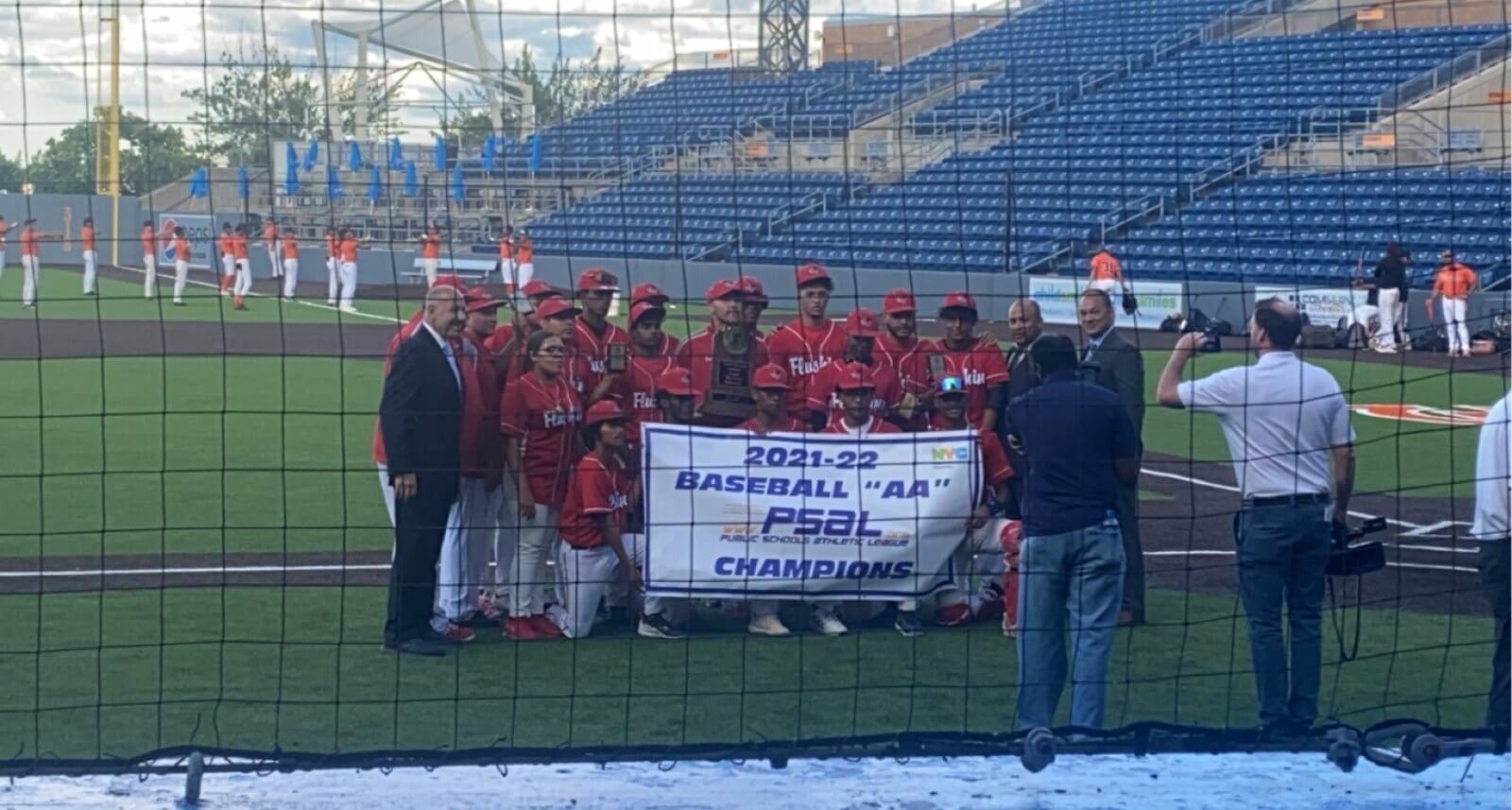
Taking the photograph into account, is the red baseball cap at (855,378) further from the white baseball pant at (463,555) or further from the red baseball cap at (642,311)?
the white baseball pant at (463,555)

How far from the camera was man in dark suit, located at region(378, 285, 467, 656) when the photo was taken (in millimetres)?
7574

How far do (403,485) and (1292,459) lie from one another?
372 centimetres

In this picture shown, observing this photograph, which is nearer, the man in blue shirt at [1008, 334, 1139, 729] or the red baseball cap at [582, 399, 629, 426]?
the man in blue shirt at [1008, 334, 1139, 729]

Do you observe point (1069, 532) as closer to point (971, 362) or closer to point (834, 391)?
point (834, 391)

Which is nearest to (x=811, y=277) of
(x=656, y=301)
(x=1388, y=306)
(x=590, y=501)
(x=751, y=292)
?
(x=751, y=292)

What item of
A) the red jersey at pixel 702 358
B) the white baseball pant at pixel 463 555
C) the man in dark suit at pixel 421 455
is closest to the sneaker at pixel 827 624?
the red jersey at pixel 702 358

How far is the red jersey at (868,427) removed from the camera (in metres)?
8.18

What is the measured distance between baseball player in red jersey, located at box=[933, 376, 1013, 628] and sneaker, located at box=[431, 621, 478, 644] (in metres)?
2.23

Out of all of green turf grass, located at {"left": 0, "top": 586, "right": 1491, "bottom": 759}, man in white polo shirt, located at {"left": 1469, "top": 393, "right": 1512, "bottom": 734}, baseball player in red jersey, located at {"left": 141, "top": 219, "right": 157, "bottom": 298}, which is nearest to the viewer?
man in white polo shirt, located at {"left": 1469, "top": 393, "right": 1512, "bottom": 734}

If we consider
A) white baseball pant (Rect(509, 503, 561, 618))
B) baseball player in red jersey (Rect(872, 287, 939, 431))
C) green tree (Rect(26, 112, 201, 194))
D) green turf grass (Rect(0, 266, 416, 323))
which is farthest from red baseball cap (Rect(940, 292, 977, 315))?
green turf grass (Rect(0, 266, 416, 323))

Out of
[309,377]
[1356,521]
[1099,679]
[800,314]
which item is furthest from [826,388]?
[309,377]

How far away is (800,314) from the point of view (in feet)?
29.0

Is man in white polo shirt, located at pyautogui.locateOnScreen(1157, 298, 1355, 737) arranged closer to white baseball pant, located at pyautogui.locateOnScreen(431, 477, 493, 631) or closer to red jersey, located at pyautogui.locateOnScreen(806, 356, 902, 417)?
red jersey, located at pyautogui.locateOnScreen(806, 356, 902, 417)

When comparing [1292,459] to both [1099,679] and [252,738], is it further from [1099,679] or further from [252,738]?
[252,738]
